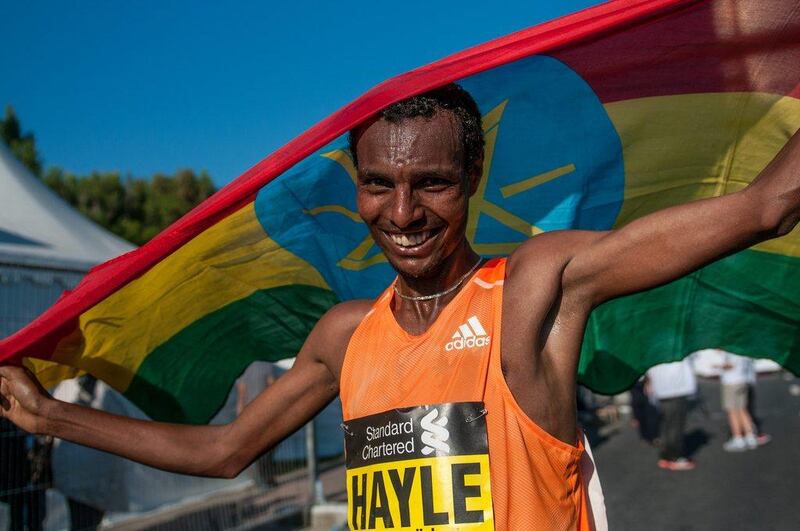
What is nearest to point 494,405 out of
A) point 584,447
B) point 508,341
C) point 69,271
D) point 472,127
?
point 508,341

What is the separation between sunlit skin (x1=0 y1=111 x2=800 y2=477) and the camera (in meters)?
1.84

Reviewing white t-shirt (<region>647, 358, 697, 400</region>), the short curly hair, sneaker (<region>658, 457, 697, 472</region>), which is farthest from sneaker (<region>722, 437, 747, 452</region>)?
the short curly hair

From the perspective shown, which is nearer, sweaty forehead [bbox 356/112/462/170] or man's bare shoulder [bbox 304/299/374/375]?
sweaty forehead [bbox 356/112/462/170]

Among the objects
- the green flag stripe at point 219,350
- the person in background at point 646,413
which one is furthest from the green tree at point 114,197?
the green flag stripe at point 219,350

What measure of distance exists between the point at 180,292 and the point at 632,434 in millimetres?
14254

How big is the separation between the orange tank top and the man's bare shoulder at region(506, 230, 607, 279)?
10 cm

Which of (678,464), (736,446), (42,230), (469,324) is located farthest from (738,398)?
(469,324)

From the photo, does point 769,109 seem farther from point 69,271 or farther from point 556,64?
point 69,271

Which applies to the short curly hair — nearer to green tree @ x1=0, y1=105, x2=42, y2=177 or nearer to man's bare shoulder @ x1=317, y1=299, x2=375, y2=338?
man's bare shoulder @ x1=317, y1=299, x2=375, y2=338

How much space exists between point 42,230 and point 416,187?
7.08m

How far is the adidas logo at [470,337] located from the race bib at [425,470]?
0.48ft

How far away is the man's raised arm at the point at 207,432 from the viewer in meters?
2.72

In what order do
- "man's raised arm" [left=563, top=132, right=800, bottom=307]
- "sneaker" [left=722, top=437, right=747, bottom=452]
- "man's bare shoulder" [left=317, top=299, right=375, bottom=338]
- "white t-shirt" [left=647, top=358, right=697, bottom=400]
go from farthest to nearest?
"sneaker" [left=722, top=437, right=747, bottom=452], "white t-shirt" [left=647, top=358, right=697, bottom=400], "man's bare shoulder" [left=317, top=299, right=375, bottom=338], "man's raised arm" [left=563, top=132, right=800, bottom=307]

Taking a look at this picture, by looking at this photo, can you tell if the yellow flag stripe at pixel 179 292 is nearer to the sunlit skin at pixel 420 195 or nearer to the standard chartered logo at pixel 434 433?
the sunlit skin at pixel 420 195
